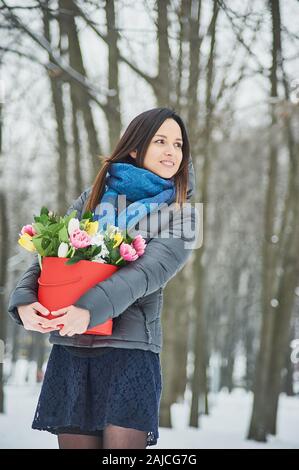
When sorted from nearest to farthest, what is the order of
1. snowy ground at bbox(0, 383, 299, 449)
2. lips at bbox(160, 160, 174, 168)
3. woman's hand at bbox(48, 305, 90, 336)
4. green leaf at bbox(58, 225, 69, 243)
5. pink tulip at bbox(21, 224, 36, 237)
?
woman's hand at bbox(48, 305, 90, 336), green leaf at bbox(58, 225, 69, 243), pink tulip at bbox(21, 224, 36, 237), lips at bbox(160, 160, 174, 168), snowy ground at bbox(0, 383, 299, 449)

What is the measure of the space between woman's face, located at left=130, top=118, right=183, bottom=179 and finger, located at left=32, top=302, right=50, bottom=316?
0.59 meters

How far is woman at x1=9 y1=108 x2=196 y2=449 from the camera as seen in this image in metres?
1.82

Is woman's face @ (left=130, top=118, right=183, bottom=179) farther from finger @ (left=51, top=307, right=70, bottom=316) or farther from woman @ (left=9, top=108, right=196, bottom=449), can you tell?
finger @ (left=51, top=307, right=70, bottom=316)

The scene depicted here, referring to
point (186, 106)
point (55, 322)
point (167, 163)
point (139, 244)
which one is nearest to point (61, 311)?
point (55, 322)

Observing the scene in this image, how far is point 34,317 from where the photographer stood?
6.02 feet

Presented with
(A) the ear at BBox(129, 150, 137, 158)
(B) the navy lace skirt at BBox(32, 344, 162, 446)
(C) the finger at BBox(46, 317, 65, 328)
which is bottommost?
(B) the navy lace skirt at BBox(32, 344, 162, 446)

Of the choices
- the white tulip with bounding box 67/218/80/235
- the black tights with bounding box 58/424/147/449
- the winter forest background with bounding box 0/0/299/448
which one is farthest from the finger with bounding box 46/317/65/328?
the winter forest background with bounding box 0/0/299/448

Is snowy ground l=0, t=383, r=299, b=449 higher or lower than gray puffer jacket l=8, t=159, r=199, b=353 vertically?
lower

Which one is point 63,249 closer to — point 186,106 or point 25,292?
point 25,292

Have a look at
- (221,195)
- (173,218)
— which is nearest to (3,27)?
(173,218)

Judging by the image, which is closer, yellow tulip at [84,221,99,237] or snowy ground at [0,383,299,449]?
yellow tulip at [84,221,99,237]

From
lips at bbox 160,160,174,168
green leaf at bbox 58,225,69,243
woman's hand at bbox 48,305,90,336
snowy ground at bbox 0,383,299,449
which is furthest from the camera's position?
snowy ground at bbox 0,383,299,449

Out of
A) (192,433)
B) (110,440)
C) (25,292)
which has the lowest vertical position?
(192,433)

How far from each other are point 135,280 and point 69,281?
0.18 m
